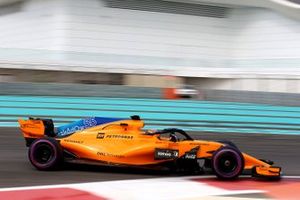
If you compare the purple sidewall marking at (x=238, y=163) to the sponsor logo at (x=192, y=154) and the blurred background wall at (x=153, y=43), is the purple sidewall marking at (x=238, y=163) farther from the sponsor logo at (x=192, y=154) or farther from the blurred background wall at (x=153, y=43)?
the blurred background wall at (x=153, y=43)

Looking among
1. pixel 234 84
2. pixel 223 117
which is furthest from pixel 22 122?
pixel 234 84

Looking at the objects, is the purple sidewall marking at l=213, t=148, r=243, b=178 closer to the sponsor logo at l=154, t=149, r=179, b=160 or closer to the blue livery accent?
the sponsor logo at l=154, t=149, r=179, b=160

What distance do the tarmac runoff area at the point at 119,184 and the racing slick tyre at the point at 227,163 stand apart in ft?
0.38

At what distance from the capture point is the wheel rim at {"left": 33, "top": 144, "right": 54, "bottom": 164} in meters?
6.95

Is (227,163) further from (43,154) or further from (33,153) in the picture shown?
(33,153)

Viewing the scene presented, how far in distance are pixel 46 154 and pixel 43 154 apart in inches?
1.8

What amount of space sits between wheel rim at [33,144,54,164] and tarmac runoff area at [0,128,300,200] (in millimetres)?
160

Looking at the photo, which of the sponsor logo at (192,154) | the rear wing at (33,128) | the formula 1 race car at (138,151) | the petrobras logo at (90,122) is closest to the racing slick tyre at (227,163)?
the formula 1 race car at (138,151)

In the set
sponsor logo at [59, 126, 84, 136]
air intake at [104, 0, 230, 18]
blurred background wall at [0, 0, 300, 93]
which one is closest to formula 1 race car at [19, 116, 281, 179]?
sponsor logo at [59, 126, 84, 136]

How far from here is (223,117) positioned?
14.8 metres

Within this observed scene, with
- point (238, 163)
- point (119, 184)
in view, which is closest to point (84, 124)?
point (119, 184)

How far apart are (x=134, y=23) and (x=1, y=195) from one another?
2954 cm

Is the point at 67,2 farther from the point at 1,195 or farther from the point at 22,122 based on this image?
the point at 1,195

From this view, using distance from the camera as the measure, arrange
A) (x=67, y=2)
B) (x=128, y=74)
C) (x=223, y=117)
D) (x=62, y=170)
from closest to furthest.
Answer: (x=62, y=170)
(x=223, y=117)
(x=128, y=74)
(x=67, y=2)
